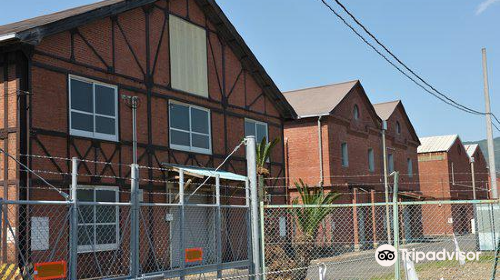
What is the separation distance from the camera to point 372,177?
37.2 metres

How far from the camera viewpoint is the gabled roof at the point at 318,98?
3288cm

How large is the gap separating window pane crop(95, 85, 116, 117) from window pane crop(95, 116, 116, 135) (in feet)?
0.56

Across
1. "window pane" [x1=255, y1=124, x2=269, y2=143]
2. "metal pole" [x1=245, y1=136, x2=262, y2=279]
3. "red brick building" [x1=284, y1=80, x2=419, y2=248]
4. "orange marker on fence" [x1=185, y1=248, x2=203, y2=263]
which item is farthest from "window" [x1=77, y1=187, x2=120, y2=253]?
"red brick building" [x1=284, y1=80, x2=419, y2=248]

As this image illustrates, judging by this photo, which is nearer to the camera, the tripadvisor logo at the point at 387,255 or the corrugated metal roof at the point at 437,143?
the tripadvisor logo at the point at 387,255

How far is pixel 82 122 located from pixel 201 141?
548 cm

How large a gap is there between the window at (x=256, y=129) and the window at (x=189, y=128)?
8.76ft

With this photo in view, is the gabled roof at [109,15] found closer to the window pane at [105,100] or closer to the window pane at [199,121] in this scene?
the window pane at [105,100]

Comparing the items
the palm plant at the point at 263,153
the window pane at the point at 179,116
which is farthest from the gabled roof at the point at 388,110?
the window pane at the point at 179,116

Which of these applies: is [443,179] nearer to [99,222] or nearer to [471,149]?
[471,149]

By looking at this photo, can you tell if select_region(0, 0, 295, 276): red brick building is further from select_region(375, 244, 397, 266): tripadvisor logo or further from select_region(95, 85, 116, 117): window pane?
select_region(375, 244, 397, 266): tripadvisor logo

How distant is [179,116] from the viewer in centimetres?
2092

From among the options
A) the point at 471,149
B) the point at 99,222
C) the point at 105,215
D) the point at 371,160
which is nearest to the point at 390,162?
the point at 371,160

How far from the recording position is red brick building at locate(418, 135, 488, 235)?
1989 inches

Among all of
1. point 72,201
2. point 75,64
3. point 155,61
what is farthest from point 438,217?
point 72,201
